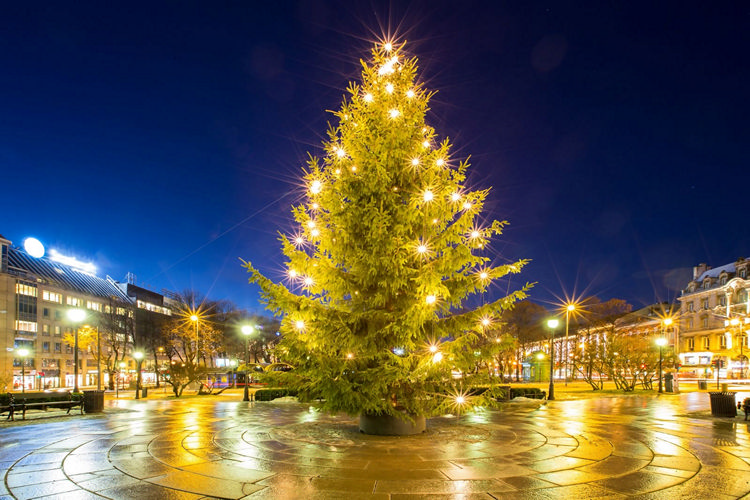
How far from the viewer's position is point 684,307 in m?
89.2

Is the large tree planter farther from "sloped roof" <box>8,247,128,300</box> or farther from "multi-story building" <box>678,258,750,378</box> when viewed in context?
"sloped roof" <box>8,247,128,300</box>

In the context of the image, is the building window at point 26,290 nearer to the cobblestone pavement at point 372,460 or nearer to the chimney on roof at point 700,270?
the cobblestone pavement at point 372,460

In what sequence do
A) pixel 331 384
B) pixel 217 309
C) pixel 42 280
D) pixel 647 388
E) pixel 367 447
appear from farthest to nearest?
pixel 42 280, pixel 217 309, pixel 647 388, pixel 331 384, pixel 367 447

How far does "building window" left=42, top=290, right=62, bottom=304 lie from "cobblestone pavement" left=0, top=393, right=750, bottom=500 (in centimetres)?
8068

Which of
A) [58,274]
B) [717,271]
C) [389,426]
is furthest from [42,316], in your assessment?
[717,271]

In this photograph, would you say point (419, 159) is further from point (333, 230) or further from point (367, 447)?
point (367, 447)

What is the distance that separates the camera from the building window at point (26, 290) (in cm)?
7802

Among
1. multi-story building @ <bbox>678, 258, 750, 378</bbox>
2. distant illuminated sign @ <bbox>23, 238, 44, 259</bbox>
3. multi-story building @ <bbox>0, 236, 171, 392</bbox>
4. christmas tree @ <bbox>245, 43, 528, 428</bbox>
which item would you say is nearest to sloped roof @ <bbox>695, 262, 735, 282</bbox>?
multi-story building @ <bbox>678, 258, 750, 378</bbox>

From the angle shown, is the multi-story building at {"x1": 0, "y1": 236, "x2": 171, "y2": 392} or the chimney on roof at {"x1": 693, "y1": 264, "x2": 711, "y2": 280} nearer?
the multi-story building at {"x1": 0, "y1": 236, "x2": 171, "y2": 392}

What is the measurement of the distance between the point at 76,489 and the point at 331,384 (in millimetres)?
6002

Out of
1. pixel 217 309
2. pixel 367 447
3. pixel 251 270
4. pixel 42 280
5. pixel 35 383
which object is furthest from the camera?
pixel 42 280

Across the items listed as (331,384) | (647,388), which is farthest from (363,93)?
(647,388)

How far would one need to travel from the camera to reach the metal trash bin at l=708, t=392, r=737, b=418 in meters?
19.6

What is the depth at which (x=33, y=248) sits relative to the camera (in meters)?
90.5
